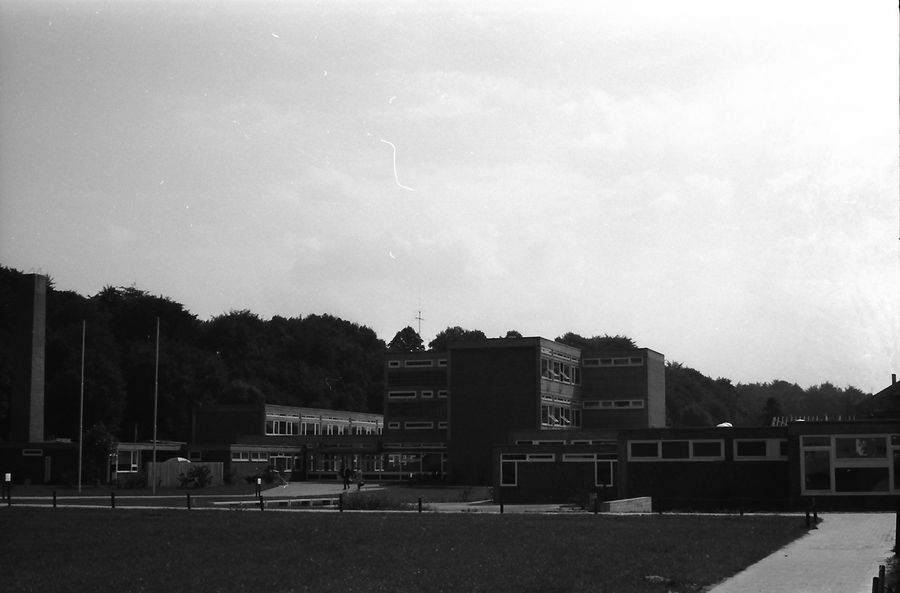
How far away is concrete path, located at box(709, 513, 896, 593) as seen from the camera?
20.0 metres

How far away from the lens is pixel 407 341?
158125 mm

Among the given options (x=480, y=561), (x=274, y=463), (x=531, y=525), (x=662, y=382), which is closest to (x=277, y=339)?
(x=274, y=463)

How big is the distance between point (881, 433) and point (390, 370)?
48.2 m

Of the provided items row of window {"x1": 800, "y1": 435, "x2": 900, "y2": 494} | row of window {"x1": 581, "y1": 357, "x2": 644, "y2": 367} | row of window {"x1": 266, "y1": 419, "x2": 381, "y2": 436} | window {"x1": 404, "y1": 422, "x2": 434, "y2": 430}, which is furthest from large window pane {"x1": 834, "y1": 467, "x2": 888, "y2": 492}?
row of window {"x1": 266, "y1": 419, "x2": 381, "y2": 436}

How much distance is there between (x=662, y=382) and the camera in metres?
93.7

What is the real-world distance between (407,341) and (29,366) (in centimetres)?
7772

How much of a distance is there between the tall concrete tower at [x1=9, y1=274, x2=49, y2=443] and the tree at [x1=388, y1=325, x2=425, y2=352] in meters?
74.4

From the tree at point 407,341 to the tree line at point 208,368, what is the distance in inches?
7.3

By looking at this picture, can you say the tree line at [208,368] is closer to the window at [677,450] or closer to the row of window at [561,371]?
the row of window at [561,371]

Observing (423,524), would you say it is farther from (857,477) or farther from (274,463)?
(274,463)

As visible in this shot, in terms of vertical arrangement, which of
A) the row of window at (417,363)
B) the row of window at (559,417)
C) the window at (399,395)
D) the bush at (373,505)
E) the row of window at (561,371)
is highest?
the row of window at (417,363)

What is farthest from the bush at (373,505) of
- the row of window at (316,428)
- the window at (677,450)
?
the row of window at (316,428)

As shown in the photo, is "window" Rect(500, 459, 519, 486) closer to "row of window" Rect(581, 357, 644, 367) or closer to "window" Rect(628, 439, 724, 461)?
"window" Rect(628, 439, 724, 461)

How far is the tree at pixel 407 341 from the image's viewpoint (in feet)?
516
